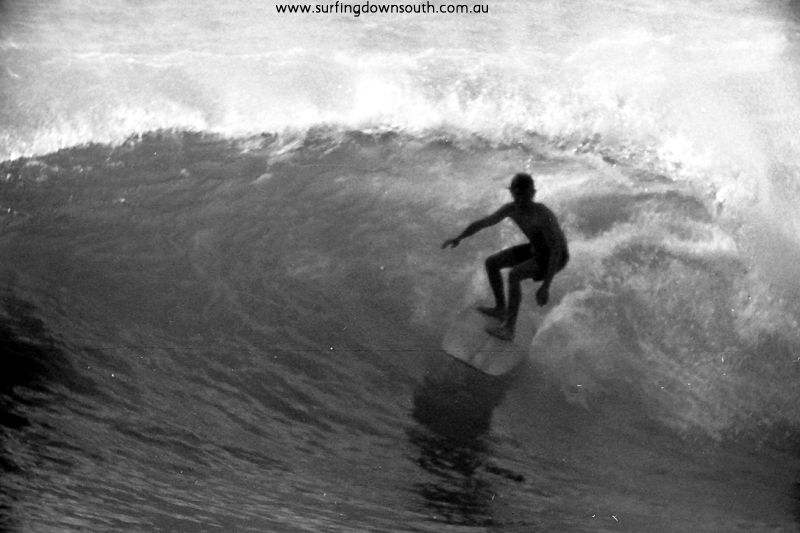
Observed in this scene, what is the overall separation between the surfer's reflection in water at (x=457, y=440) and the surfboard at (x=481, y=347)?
0.04 meters

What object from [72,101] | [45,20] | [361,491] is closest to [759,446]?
[361,491]

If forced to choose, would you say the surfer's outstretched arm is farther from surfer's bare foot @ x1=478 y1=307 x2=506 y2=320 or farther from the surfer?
surfer's bare foot @ x1=478 y1=307 x2=506 y2=320

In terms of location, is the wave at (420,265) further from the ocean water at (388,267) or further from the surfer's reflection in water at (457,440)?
the surfer's reflection in water at (457,440)

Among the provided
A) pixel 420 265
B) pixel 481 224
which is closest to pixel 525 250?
pixel 481 224

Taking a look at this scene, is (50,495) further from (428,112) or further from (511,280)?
(428,112)

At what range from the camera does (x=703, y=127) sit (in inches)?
122

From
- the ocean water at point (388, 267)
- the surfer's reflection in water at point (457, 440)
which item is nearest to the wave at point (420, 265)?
the ocean water at point (388, 267)

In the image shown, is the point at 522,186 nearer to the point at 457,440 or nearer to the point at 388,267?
the point at 388,267

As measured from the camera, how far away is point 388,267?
119 inches

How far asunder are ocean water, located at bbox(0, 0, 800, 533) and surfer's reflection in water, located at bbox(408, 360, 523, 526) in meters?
0.01

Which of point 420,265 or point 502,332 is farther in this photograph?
point 420,265

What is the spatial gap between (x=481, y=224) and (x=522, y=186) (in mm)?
194

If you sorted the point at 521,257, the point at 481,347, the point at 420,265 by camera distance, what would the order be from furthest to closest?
the point at 420,265, the point at 481,347, the point at 521,257

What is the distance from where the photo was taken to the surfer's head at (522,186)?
2756 mm
